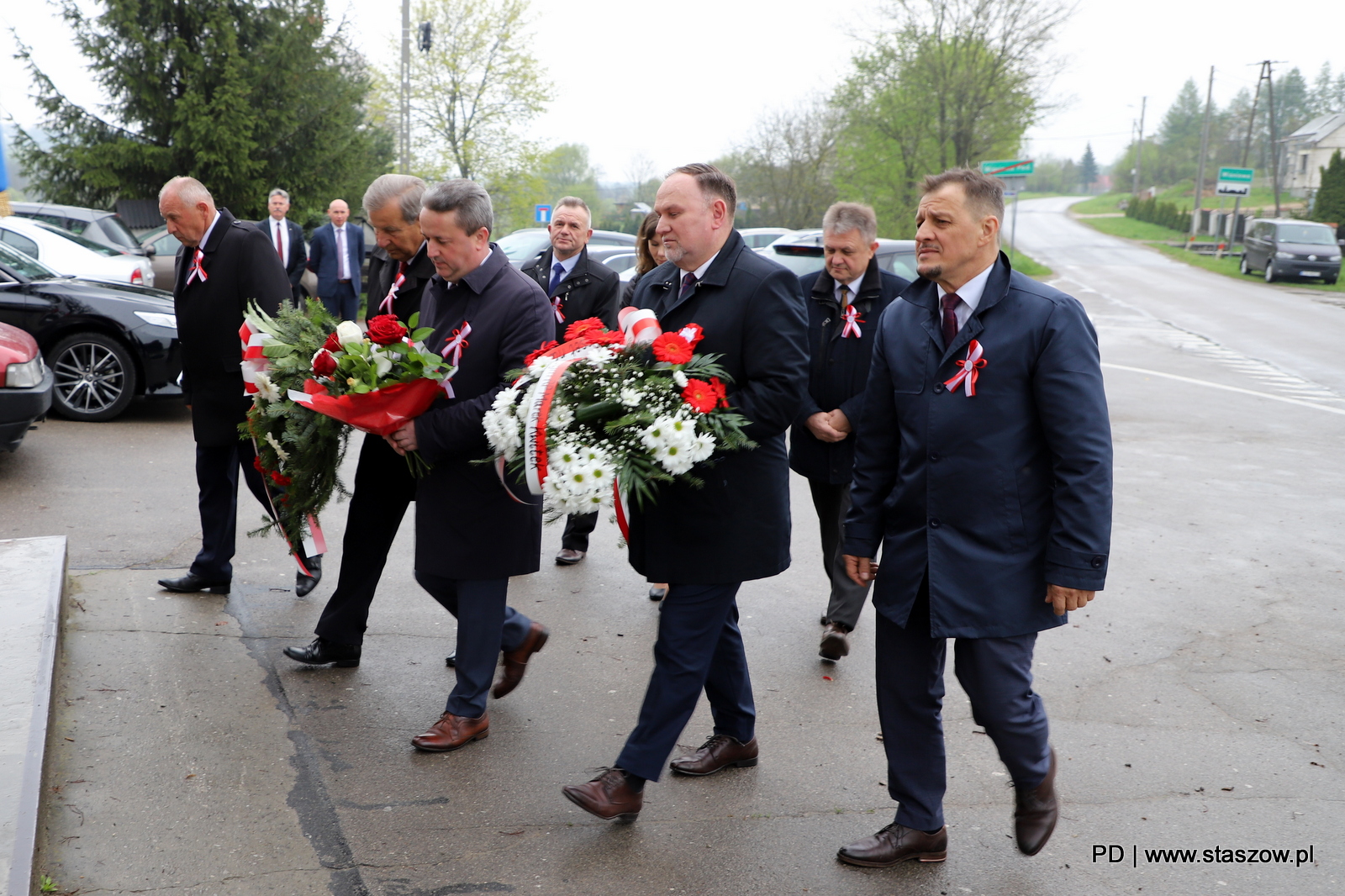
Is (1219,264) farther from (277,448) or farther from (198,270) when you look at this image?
(277,448)

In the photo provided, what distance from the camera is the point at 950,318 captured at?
3238 mm

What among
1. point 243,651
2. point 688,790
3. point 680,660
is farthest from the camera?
point 243,651

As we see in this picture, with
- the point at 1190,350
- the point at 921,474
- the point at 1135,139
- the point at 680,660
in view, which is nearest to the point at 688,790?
the point at 680,660

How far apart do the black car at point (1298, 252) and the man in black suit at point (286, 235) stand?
30.0m

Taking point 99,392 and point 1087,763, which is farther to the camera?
point 99,392

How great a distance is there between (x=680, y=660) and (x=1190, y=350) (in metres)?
17.0

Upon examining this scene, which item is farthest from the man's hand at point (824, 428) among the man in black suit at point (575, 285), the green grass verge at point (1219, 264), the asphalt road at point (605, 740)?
the green grass verge at point (1219, 264)

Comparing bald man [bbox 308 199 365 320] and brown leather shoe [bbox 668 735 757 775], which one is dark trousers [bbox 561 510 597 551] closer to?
brown leather shoe [bbox 668 735 757 775]

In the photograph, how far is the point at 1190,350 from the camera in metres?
18.1

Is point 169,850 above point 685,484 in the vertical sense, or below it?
below

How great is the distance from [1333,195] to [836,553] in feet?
156

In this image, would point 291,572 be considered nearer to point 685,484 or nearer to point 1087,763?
point 685,484

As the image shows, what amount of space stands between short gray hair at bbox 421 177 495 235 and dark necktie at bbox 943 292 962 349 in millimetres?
1577

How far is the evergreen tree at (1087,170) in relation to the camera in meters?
145
